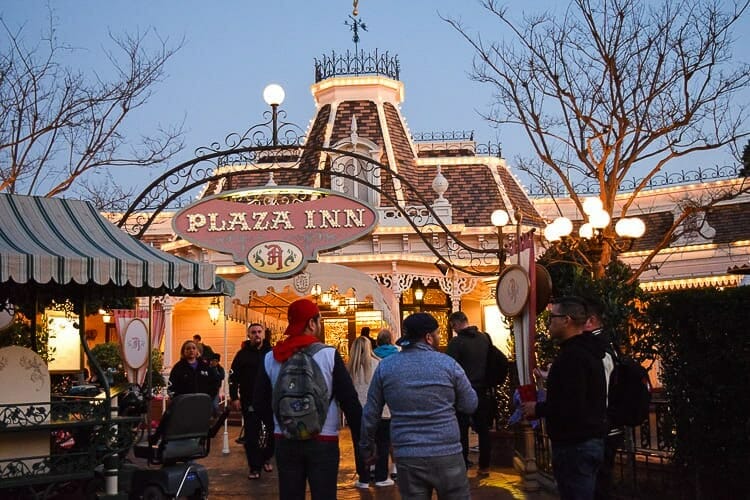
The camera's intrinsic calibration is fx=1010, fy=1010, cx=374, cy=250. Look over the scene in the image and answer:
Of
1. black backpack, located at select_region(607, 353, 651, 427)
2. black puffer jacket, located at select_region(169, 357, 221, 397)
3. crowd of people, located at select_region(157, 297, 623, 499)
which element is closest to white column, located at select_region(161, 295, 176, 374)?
black puffer jacket, located at select_region(169, 357, 221, 397)

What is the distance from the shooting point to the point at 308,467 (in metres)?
5.89

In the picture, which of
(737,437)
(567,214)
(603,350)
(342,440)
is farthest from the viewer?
(567,214)

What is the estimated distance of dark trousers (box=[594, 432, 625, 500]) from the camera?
623 centimetres

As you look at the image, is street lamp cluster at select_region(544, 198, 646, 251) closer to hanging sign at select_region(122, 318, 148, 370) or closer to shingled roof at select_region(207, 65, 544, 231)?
hanging sign at select_region(122, 318, 148, 370)

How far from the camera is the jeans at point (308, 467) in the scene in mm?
5820

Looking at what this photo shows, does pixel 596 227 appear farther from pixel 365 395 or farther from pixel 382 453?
pixel 382 453

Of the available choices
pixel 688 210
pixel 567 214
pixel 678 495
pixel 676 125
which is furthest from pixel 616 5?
pixel 567 214

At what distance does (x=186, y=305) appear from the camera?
26.8 metres

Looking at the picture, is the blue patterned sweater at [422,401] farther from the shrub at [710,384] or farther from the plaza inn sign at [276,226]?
the plaza inn sign at [276,226]

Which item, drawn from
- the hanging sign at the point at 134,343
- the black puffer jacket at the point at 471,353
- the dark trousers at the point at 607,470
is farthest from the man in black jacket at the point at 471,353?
the hanging sign at the point at 134,343

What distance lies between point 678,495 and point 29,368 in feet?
16.9

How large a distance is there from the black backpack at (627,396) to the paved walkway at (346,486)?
346 cm

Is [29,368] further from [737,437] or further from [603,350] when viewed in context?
[737,437]

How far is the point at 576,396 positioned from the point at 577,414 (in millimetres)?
98
